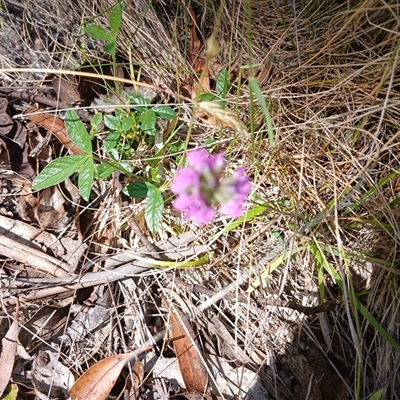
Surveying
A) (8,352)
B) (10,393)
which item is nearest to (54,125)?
(8,352)

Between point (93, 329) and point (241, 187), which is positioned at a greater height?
point (241, 187)

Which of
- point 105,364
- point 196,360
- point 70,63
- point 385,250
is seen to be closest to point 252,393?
point 196,360

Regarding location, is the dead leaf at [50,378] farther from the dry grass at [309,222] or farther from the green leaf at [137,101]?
the green leaf at [137,101]

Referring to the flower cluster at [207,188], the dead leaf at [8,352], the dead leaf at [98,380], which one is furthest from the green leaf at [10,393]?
the flower cluster at [207,188]

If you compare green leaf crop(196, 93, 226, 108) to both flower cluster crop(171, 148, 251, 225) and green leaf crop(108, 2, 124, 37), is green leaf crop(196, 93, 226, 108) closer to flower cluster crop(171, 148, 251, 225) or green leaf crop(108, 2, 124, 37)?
green leaf crop(108, 2, 124, 37)

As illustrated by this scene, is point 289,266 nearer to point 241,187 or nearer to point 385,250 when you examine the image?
point 385,250

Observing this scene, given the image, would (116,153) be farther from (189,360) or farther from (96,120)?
(189,360)
